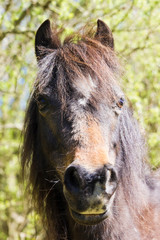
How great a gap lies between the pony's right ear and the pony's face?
0.28m

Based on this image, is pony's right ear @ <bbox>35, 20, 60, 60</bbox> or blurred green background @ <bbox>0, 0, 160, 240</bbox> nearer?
pony's right ear @ <bbox>35, 20, 60, 60</bbox>

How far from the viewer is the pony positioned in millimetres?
2568

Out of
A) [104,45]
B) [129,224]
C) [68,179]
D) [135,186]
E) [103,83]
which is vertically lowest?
[129,224]

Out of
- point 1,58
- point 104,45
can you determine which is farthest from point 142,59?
point 104,45

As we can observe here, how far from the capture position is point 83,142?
249cm

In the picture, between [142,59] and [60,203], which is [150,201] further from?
[142,59]

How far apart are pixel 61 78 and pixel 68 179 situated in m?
0.99

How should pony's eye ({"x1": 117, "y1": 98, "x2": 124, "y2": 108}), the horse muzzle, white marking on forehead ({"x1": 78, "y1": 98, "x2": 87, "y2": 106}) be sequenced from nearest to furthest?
1. the horse muzzle
2. white marking on forehead ({"x1": 78, "y1": 98, "x2": 87, "y2": 106})
3. pony's eye ({"x1": 117, "y1": 98, "x2": 124, "y2": 108})

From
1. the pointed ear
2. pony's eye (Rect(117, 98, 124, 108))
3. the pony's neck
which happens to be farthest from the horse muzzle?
the pointed ear

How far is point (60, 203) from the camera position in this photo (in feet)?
10.7

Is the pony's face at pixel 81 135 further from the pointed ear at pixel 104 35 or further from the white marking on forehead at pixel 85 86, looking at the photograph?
the pointed ear at pixel 104 35

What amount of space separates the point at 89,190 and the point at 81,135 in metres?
0.46

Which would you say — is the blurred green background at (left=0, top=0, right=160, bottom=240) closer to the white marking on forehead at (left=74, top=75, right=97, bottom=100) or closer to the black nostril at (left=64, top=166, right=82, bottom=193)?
the white marking on forehead at (left=74, top=75, right=97, bottom=100)

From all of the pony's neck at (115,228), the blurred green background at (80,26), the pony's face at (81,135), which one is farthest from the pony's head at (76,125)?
the blurred green background at (80,26)
